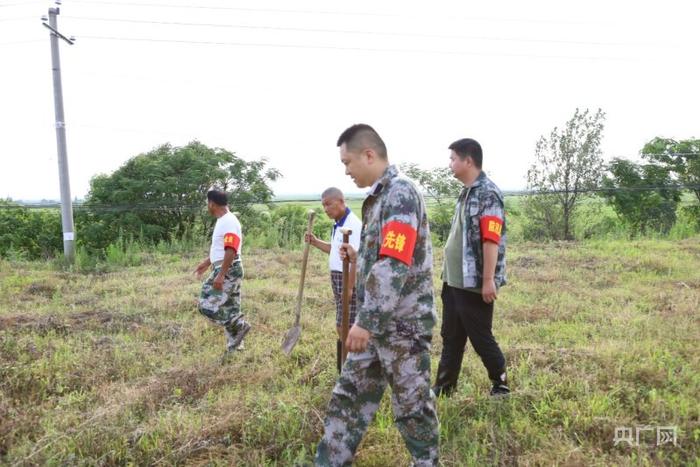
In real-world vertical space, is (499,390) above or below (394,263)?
below

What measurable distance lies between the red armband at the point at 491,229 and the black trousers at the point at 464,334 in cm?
39

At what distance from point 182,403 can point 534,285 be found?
5418mm

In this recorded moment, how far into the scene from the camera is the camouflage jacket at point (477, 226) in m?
3.14

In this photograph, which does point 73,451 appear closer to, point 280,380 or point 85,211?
point 280,380

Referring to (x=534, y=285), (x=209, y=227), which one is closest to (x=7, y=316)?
(x=534, y=285)

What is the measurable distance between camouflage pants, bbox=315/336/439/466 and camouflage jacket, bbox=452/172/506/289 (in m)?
0.96

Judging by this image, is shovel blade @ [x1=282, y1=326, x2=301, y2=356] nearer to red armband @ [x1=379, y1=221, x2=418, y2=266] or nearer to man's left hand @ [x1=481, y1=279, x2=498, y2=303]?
man's left hand @ [x1=481, y1=279, x2=498, y2=303]

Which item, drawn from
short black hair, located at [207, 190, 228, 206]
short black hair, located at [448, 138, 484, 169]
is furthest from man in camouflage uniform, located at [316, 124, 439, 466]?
short black hair, located at [207, 190, 228, 206]

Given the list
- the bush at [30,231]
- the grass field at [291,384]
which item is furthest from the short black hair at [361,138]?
the bush at [30,231]

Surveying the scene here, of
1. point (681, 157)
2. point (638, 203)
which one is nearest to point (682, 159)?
point (681, 157)

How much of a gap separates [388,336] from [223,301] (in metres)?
2.65

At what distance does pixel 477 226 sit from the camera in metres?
3.20

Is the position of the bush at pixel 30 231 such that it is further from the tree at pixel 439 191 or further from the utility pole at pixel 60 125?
the tree at pixel 439 191

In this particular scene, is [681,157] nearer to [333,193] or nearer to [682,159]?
[682,159]
